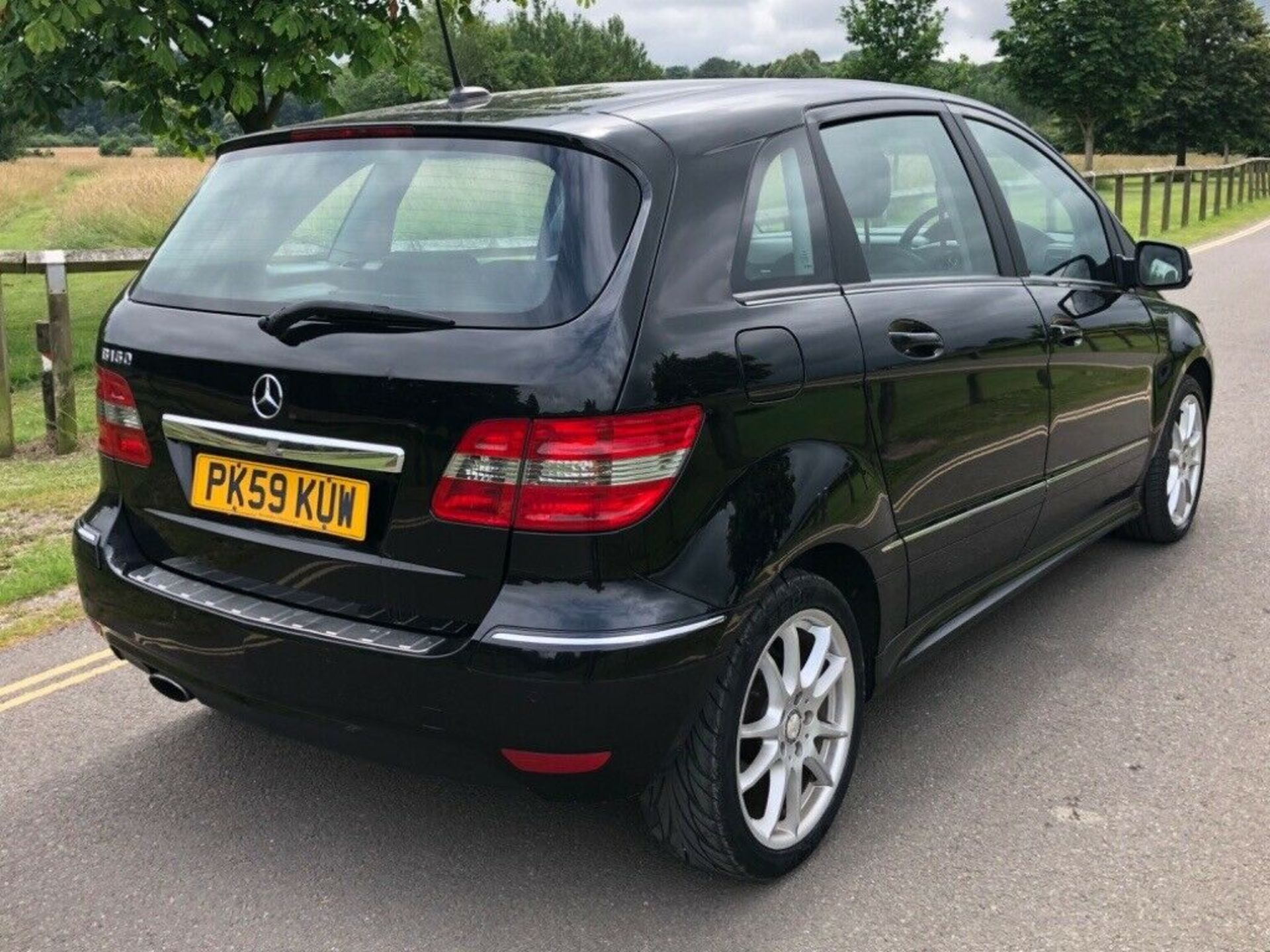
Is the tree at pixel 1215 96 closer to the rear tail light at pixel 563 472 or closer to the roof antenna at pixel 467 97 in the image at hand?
the roof antenna at pixel 467 97

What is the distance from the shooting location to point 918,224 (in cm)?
370

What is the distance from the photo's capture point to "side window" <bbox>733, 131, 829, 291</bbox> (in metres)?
2.99

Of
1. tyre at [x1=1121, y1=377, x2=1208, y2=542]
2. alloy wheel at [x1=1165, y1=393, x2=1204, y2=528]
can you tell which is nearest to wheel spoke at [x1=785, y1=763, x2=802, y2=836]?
tyre at [x1=1121, y1=377, x2=1208, y2=542]

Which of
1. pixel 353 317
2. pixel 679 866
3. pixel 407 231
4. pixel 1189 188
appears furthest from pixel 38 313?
pixel 1189 188

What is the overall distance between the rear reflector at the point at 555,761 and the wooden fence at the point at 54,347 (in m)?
5.56

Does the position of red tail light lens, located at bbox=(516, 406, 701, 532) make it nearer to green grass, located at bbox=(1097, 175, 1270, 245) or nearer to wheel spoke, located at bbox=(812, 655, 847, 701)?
wheel spoke, located at bbox=(812, 655, 847, 701)

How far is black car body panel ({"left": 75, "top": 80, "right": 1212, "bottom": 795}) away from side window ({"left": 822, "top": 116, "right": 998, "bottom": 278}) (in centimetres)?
6

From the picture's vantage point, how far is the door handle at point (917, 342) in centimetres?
332

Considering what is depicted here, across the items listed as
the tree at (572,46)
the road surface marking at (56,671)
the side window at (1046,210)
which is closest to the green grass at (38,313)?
the road surface marking at (56,671)

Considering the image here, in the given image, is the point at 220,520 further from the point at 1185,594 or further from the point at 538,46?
the point at 538,46

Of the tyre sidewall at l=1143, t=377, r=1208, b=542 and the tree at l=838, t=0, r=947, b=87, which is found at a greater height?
the tree at l=838, t=0, r=947, b=87

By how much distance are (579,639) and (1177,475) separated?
146 inches

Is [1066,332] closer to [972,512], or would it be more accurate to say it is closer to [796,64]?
[972,512]

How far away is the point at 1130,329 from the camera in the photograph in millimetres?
4703
